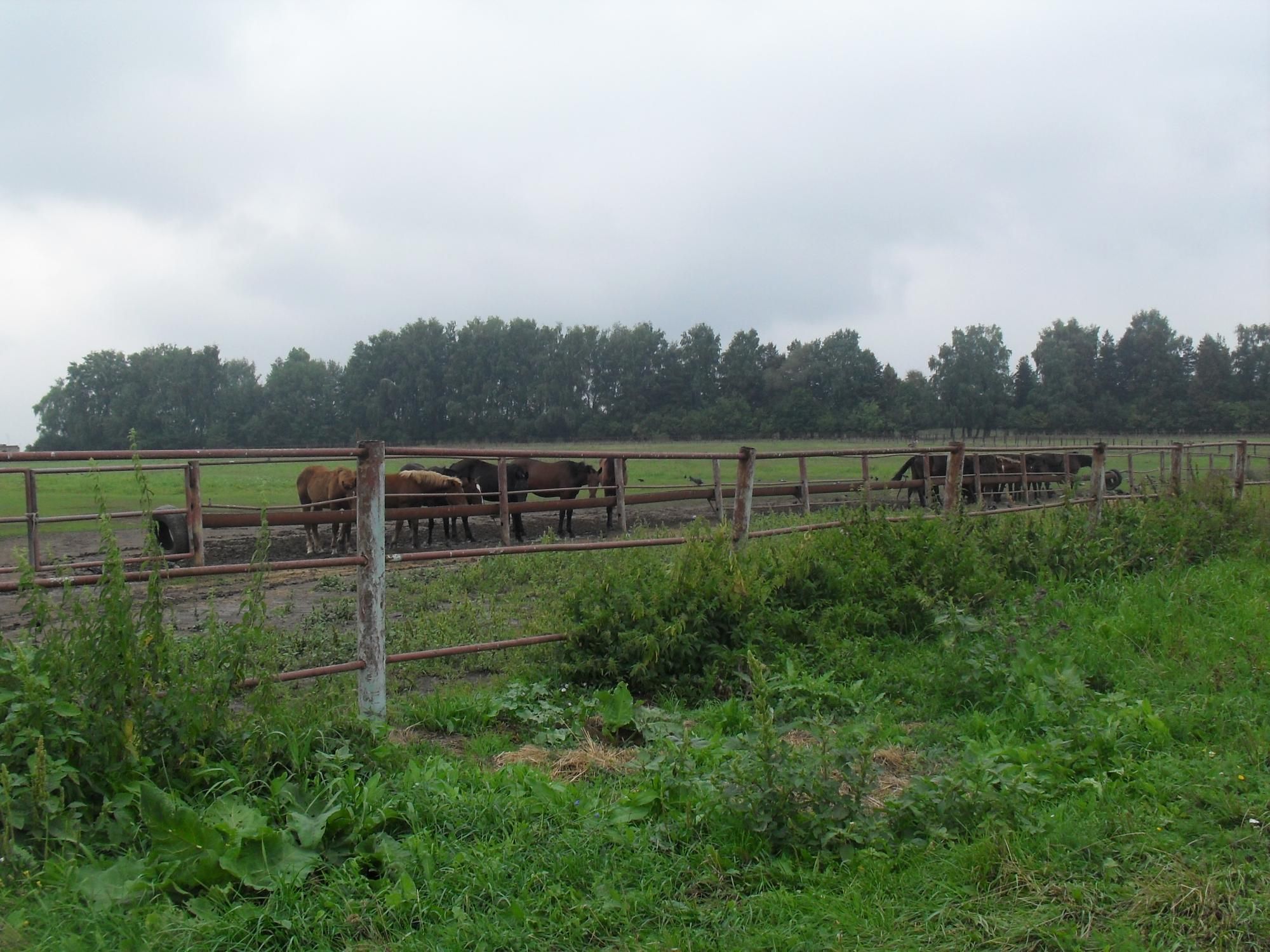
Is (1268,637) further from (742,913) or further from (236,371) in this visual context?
(236,371)

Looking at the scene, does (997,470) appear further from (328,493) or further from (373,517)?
(373,517)

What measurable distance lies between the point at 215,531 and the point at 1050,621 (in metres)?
17.9

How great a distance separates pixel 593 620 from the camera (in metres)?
4.80

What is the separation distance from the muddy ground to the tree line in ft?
115

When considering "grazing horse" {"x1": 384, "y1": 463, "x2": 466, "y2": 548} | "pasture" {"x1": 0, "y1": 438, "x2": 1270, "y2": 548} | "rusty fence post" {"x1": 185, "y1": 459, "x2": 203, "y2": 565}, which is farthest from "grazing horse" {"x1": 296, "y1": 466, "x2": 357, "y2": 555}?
"rusty fence post" {"x1": 185, "y1": 459, "x2": 203, "y2": 565}

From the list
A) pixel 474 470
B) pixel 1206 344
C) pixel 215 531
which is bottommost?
pixel 215 531

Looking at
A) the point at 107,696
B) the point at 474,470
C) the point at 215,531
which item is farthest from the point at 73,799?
the point at 215,531

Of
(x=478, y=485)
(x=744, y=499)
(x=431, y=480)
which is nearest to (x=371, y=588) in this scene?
(x=744, y=499)

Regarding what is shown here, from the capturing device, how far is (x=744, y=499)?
5945 mm

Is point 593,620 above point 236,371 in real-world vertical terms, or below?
below

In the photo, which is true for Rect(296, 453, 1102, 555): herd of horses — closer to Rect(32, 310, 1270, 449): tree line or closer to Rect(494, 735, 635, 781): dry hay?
Rect(494, 735, 635, 781): dry hay

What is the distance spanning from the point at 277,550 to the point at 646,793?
1252cm

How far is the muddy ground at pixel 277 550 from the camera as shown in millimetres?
7344

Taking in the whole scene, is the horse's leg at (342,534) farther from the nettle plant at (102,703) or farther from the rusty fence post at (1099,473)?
the nettle plant at (102,703)
